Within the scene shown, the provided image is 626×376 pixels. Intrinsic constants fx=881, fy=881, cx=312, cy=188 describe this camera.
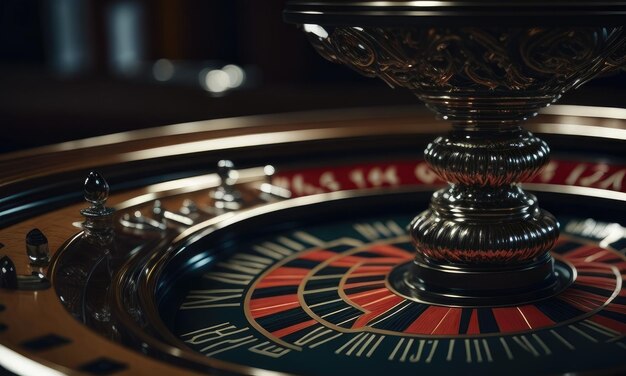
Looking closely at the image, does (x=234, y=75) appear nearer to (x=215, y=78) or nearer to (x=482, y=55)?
(x=215, y=78)

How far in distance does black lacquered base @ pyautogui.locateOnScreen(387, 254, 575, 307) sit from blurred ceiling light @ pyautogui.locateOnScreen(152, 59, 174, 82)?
10.5 feet

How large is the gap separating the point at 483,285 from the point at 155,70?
3.51 m

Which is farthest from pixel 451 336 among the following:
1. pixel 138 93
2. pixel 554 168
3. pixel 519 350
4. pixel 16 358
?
pixel 138 93

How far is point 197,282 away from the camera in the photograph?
1.91 m

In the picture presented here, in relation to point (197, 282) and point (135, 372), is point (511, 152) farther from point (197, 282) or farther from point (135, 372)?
point (135, 372)

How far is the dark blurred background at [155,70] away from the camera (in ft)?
12.3

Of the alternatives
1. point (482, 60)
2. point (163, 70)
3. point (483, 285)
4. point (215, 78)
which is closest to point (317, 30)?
point (482, 60)

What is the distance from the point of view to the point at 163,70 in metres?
4.87

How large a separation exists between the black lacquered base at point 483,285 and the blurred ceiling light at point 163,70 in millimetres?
3185

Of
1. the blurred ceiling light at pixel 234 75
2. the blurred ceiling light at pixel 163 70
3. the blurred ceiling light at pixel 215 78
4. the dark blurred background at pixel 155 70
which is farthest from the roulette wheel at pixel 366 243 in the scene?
the blurred ceiling light at pixel 163 70

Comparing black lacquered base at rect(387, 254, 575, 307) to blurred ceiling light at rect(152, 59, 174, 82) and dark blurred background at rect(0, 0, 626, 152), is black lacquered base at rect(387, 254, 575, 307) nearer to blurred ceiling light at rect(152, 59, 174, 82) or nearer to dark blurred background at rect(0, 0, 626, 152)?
dark blurred background at rect(0, 0, 626, 152)

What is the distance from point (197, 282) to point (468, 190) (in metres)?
A: 0.61

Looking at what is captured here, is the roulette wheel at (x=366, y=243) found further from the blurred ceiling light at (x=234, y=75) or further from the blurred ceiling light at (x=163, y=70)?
the blurred ceiling light at (x=163, y=70)

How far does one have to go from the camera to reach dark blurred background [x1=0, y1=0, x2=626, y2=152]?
3.74 m
